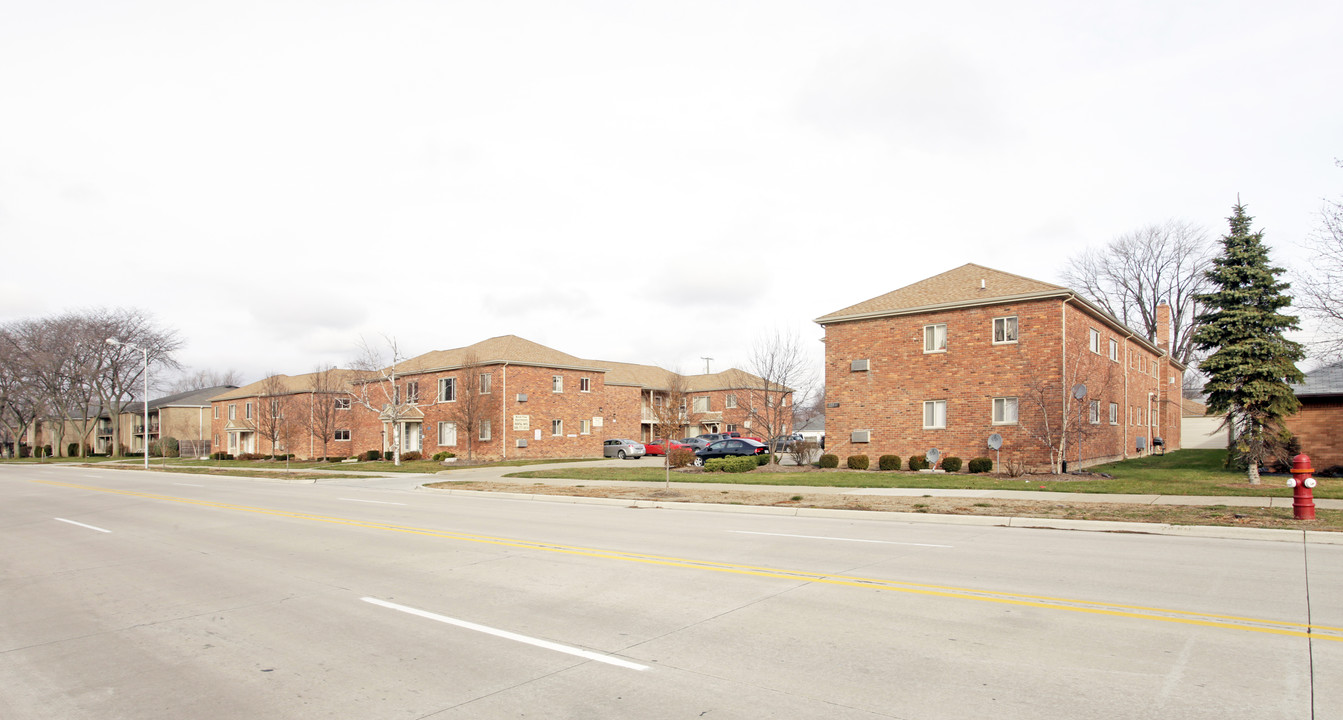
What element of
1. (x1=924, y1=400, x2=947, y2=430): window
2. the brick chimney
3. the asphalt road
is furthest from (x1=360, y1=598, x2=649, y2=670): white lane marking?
the brick chimney

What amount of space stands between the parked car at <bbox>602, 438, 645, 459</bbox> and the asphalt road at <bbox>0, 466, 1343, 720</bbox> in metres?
34.8

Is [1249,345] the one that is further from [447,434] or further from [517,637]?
[447,434]

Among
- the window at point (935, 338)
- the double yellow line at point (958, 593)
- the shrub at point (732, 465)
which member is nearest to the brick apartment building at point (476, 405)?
the shrub at point (732, 465)

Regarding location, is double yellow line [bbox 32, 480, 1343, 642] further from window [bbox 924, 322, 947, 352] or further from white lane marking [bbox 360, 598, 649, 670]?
window [bbox 924, 322, 947, 352]

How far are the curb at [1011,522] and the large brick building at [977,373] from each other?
44.1 ft

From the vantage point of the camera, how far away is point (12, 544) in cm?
1355

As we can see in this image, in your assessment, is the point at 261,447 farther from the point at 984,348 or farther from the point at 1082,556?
the point at 1082,556

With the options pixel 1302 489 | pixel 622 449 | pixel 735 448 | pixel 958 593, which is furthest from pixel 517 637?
pixel 622 449

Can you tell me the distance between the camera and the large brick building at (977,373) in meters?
27.5

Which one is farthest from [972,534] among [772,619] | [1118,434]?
[1118,434]

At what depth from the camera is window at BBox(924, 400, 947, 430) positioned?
2997cm

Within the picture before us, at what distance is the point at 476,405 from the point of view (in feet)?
153

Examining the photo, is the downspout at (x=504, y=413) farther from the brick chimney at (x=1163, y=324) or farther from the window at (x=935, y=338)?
the brick chimney at (x=1163, y=324)

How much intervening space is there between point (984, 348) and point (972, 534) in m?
17.8
